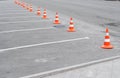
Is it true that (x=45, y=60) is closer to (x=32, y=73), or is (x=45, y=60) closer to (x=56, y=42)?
(x=32, y=73)

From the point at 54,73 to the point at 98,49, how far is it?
3.28 m

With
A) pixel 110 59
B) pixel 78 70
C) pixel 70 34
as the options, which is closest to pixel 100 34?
pixel 70 34

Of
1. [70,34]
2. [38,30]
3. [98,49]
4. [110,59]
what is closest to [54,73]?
[110,59]

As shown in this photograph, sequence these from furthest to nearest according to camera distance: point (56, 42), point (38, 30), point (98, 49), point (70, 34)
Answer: point (38, 30) < point (70, 34) < point (56, 42) < point (98, 49)

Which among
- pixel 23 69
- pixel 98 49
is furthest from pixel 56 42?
pixel 23 69

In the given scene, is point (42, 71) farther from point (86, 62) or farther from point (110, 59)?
point (110, 59)

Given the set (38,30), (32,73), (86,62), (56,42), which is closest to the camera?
(32,73)

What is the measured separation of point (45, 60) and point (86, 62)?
1.21 m

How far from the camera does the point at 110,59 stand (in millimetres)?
8703

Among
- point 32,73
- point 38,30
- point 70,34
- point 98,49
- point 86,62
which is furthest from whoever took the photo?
point 38,30

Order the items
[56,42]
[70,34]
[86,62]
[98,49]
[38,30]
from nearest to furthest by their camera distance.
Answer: [86,62] < [98,49] < [56,42] < [70,34] < [38,30]

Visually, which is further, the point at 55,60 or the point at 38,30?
the point at 38,30

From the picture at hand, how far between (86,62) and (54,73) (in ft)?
4.41

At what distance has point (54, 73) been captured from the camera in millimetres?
7320
